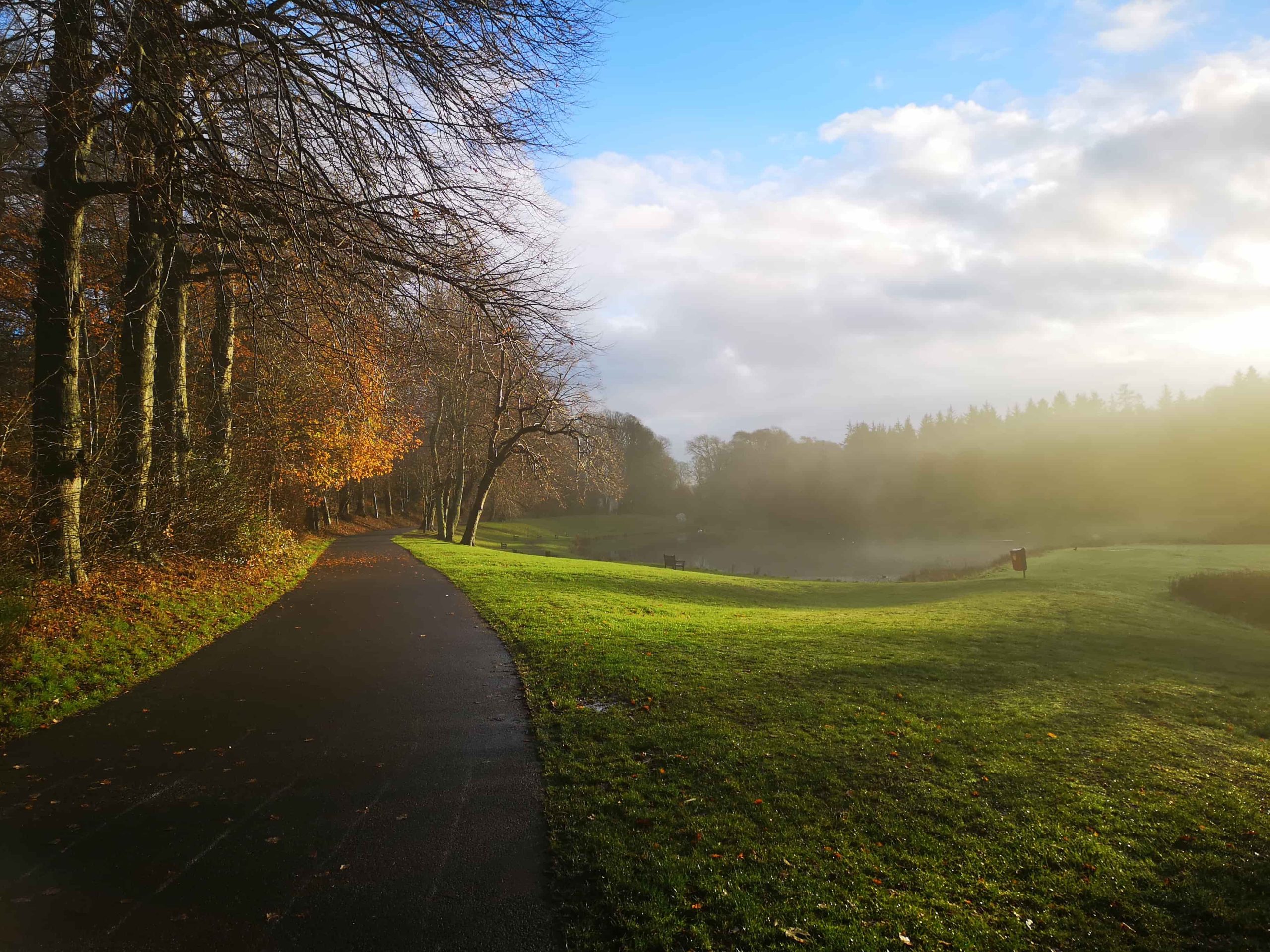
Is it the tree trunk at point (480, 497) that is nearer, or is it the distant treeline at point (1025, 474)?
the tree trunk at point (480, 497)

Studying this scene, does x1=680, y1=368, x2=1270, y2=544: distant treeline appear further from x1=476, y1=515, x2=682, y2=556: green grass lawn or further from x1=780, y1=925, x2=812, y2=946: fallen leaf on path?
x1=780, y1=925, x2=812, y2=946: fallen leaf on path

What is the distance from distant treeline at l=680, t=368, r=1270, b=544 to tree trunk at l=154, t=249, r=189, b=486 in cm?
6070

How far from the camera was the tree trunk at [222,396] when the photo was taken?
14141 millimetres

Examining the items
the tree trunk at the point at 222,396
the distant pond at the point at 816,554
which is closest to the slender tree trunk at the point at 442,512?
the distant pond at the point at 816,554

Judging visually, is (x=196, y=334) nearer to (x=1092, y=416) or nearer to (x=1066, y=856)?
(x=1066, y=856)

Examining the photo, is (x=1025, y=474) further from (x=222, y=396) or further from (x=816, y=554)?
(x=222, y=396)

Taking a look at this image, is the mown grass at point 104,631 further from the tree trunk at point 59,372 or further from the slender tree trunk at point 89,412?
the slender tree trunk at point 89,412

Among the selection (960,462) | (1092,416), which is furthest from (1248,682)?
(1092,416)

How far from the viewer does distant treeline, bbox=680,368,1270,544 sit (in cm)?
6581

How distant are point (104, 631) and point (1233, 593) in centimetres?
2606

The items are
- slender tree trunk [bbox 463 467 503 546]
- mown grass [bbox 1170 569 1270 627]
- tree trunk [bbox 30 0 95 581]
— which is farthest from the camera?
slender tree trunk [bbox 463 467 503 546]

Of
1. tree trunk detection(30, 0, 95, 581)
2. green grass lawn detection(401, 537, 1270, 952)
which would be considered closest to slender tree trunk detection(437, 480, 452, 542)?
tree trunk detection(30, 0, 95, 581)

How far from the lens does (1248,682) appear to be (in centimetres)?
962

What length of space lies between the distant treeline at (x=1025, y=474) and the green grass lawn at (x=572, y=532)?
13.8 metres
